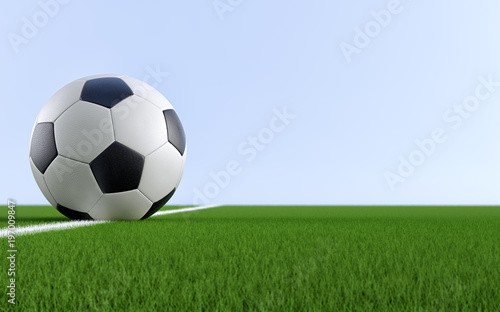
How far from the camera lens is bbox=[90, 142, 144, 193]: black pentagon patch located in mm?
5750

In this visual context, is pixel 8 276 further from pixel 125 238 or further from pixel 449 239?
pixel 449 239

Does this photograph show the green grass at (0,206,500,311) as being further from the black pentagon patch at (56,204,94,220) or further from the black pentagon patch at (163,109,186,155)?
the black pentagon patch at (163,109,186,155)

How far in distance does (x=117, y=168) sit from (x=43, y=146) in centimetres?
112

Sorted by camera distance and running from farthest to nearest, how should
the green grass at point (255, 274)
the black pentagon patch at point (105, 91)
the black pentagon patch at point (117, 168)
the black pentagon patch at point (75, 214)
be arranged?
1. the black pentagon patch at point (75, 214)
2. the black pentagon patch at point (105, 91)
3. the black pentagon patch at point (117, 168)
4. the green grass at point (255, 274)

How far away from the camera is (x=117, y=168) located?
578cm

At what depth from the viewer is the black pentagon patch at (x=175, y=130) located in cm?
631

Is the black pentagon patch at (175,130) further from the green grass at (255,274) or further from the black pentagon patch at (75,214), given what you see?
the green grass at (255,274)

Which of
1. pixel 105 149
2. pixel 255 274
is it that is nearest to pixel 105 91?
pixel 105 149

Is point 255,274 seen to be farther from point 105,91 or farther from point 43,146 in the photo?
point 43,146

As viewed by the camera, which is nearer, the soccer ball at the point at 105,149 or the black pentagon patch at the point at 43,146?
the soccer ball at the point at 105,149

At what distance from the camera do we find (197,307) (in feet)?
6.56

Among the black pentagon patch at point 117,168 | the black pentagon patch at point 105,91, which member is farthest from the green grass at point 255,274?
the black pentagon patch at point 105,91

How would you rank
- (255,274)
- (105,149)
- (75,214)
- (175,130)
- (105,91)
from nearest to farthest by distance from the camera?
1. (255,274)
2. (105,149)
3. (105,91)
4. (75,214)
5. (175,130)

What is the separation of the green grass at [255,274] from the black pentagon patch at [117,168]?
1.68 metres
